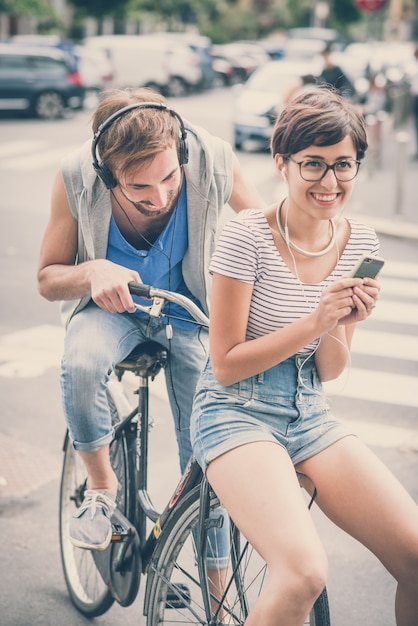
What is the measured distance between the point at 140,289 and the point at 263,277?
360 millimetres

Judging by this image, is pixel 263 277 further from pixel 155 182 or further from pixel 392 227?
pixel 392 227

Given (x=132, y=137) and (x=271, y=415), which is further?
(x=132, y=137)

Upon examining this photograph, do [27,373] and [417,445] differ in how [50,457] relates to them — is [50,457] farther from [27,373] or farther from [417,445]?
[417,445]

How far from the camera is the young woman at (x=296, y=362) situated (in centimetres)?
236

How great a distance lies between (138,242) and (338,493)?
1141 millimetres

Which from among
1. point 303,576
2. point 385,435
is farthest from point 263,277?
point 385,435

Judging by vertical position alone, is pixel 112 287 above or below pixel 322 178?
below

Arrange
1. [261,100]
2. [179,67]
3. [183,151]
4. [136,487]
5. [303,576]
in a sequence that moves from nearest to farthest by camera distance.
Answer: [303,576]
[183,151]
[136,487]
[261,100]
[179,67]

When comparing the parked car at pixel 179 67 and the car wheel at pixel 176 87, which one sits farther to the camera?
the car wheel at pixel 176 87

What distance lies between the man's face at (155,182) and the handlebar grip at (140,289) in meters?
0.32

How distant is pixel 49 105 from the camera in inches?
924

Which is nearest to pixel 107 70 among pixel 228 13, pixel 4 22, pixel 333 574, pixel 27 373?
pixel 4 22

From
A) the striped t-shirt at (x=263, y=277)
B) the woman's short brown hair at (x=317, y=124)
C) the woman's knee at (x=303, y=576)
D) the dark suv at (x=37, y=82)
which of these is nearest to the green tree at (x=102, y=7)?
the dark suv at (x=37, y=82)

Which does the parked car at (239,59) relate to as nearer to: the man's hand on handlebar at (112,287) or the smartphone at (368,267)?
the man's hand on handlebar at (112,287)
